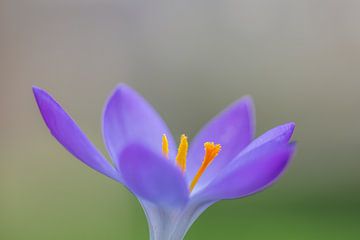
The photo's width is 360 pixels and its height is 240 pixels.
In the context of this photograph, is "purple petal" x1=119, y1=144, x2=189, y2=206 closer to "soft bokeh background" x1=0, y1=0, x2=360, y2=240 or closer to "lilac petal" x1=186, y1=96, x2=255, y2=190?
"lilac petal" x1=186, y1=96, x2=255, y2=190

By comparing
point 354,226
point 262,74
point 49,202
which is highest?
point 262,74

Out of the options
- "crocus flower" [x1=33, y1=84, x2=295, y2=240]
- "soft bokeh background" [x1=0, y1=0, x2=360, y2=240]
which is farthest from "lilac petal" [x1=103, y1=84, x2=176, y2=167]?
"soft bokeh background" [x1=0, y1=0, x2=360, y2=240]

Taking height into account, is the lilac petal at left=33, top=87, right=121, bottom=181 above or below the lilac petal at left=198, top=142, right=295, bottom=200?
below

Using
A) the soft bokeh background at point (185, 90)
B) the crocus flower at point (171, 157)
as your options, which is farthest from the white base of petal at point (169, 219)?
the soft bokeh background at point (185, 90)

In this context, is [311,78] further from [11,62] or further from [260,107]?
[11,62]

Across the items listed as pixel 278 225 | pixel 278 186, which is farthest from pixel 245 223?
pixel 278 186

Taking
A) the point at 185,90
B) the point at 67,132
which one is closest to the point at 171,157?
the point at 67,132

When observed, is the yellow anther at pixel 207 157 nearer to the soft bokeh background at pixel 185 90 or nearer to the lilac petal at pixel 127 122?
the lilac petal at pixel 127 122
